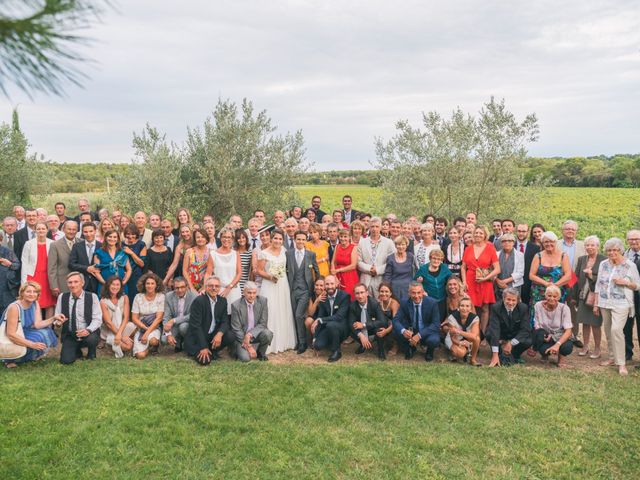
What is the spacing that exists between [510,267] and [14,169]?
18874 millimetres

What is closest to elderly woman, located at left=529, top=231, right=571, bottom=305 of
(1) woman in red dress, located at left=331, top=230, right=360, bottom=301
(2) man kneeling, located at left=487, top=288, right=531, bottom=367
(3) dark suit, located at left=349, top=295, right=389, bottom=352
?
(2) man kneeling, located at left=487, top=288, right=531, bottom=367

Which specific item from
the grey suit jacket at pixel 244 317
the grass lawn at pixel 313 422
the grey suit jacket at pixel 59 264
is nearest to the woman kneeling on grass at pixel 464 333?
the grass lawn at pixel 313 422

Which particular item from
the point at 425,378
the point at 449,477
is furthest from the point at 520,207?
the point at 449,477

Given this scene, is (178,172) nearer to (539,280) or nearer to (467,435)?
(539,280)

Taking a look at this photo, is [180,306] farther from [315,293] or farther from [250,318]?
[315,293]

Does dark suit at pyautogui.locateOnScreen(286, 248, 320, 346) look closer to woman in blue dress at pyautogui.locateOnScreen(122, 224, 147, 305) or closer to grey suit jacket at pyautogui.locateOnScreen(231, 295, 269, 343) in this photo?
grey suit jacket at pyautogui.locateOnScreen(231, 295, 269, 343)

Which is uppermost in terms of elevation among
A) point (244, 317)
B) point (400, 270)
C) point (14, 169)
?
point (14, 169)

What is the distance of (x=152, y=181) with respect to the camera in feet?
47.6

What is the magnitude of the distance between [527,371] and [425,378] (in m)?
1.66

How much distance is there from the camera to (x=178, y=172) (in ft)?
47.8

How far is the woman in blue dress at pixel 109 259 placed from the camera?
27.6 feet

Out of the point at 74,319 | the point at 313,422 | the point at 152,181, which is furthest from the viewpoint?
the point at 152,181

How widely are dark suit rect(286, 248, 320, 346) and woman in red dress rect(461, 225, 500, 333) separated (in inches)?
103

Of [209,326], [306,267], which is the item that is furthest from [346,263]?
[209,326]
